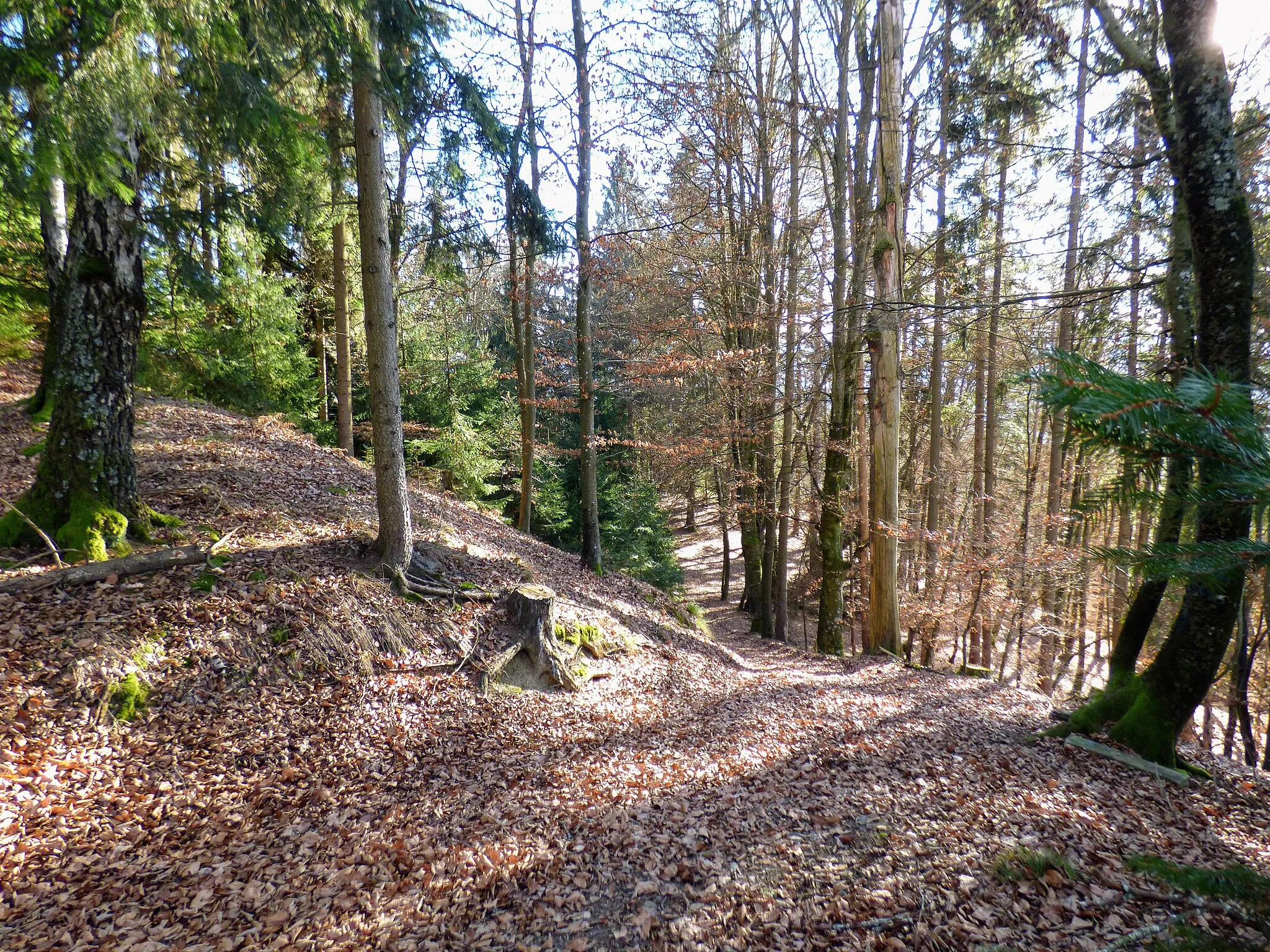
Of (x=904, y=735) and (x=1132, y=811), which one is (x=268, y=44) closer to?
(x=904, y=735)

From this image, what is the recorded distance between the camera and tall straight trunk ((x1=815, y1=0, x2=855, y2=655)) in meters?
10.2

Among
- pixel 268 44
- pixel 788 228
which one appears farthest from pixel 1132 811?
pixel 788 228

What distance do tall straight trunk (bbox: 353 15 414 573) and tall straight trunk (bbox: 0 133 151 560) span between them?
2028 mm

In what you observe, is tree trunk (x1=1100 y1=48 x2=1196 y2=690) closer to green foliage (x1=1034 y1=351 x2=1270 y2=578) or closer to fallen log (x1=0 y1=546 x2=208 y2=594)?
green foliage (x1=1034 y1=351 x2=1270 y2=578)

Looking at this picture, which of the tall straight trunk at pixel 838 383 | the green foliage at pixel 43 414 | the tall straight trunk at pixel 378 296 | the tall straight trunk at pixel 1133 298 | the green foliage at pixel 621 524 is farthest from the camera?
the green foliage at pixel 621 524

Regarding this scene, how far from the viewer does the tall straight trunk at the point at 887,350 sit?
8.59 metres

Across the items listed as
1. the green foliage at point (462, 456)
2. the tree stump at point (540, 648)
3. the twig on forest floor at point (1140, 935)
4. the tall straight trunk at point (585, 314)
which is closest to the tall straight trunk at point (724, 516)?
the tall straight trunk at point (585, 314)

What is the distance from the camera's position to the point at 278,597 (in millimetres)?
5699

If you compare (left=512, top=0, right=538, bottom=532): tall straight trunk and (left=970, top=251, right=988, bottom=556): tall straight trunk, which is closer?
(left=512, top=0, right=538, bottom=532): tall straight trunk

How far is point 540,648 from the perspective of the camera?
21.9ft

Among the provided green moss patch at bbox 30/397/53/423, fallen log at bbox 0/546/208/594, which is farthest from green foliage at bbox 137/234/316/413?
fallen log at bbox 0/546/208/594

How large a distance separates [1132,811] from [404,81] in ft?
32.4

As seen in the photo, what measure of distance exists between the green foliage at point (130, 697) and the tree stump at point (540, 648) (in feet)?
9.48

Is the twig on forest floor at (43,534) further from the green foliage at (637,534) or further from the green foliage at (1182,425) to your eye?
the green foliage at (637,534)
